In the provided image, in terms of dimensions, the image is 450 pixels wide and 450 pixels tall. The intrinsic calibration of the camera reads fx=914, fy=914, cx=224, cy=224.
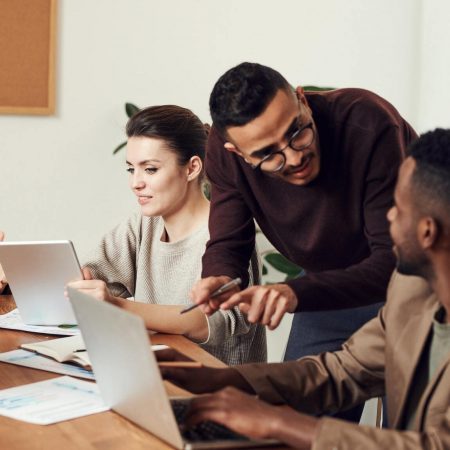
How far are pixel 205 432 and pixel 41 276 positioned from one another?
996 millimetres

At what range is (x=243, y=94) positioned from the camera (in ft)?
6.29

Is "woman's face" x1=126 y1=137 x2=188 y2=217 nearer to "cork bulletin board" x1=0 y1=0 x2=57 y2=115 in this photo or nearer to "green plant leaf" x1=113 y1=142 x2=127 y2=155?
"green plant leaf" x1=113 y1=142 x2=127 y2=155

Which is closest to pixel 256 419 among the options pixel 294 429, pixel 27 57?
pixel 294 429

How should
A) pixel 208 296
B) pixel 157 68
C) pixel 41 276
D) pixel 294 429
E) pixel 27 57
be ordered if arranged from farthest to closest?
pixel 157 68, pixel 27 57, pixel 41 276, pixel 208 296, pixel 294 429

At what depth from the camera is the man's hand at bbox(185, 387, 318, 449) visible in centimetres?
137

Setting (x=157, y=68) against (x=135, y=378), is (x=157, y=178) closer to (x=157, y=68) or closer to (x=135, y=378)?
(x=135, y=378)

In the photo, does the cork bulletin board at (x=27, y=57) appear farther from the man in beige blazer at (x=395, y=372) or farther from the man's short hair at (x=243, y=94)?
the man in beige blazer at (x=395, y=372)

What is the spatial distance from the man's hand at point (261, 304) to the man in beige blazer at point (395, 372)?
Answer: 9 cm

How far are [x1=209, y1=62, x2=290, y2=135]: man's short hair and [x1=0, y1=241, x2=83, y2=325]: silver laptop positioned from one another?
1.72ft

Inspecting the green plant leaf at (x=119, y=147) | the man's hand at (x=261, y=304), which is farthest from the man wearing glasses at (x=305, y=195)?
the green plant leaf at (x=119, y=147)

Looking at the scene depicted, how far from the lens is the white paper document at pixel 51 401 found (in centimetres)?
158

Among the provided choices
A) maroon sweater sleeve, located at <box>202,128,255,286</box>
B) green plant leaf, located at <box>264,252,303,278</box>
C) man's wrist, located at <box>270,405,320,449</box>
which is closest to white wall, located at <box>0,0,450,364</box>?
green plant leaf, located at <box>264,252,303,278</box>

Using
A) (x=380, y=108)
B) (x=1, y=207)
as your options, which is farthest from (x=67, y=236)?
(x=380, y=108)

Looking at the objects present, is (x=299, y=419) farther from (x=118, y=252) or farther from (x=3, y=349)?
(x=118, y=252)
